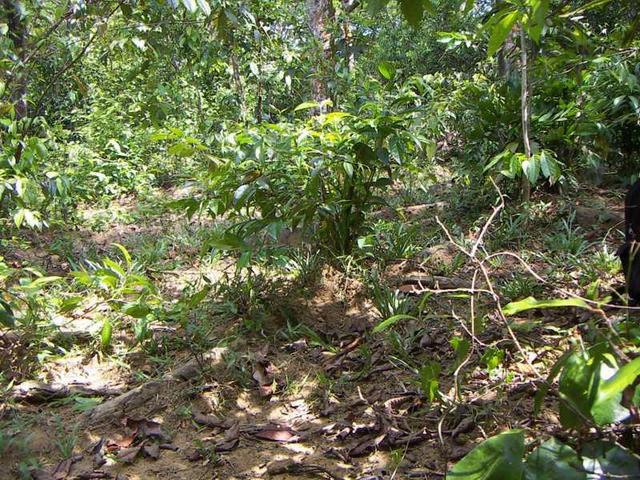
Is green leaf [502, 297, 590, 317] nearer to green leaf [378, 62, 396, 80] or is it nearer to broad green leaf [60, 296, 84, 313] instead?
green leaf [378, 62, 396, 80]

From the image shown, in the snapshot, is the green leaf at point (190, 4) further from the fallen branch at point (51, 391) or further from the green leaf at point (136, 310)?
the fallen branch at point (51, 391)

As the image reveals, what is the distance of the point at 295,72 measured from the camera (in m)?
5.75

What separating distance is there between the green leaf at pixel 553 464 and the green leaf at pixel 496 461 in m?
0.04

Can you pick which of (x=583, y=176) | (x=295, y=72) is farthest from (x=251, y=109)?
(x=583, y=176)

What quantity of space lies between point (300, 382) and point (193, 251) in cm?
229

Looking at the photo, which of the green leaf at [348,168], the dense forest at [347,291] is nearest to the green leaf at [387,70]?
the dense forest at [347,291]

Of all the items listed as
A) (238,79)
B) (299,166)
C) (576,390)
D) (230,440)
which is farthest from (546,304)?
(238,79)

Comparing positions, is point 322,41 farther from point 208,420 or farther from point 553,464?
point 553,464

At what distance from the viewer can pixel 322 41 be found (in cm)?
578

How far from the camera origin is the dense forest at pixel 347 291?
187 cm

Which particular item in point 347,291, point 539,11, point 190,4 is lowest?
point 347,291

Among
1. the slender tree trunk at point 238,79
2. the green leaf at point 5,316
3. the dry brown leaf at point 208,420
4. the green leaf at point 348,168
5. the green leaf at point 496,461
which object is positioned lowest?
the dry brown leaf at point 208,420

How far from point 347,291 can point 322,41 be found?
132 inches

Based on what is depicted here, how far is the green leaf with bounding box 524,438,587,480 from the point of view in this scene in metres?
1.21
